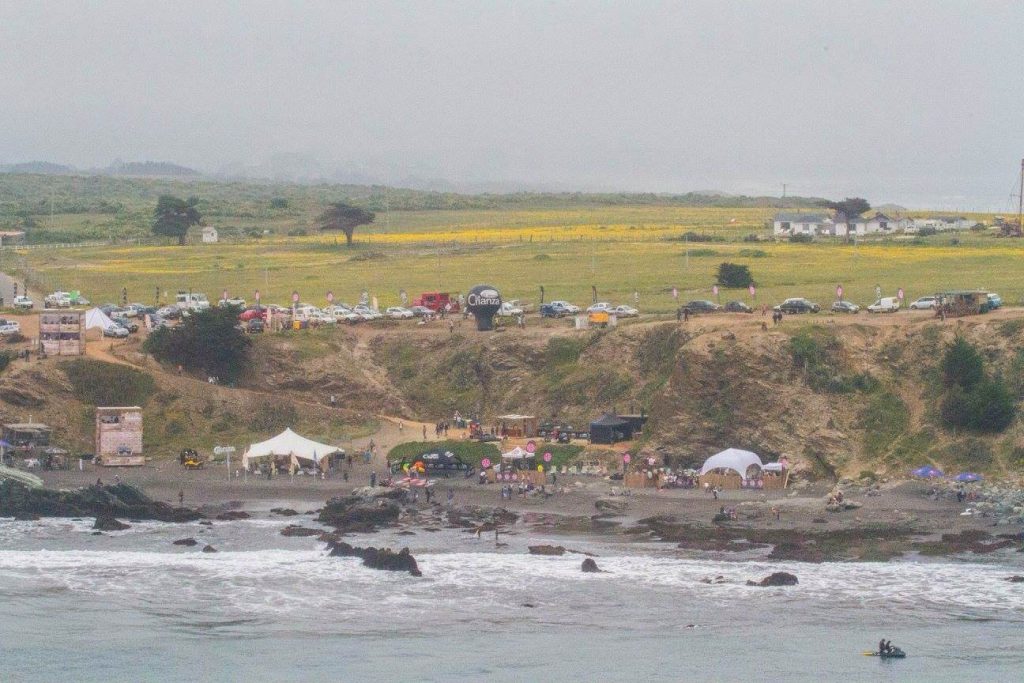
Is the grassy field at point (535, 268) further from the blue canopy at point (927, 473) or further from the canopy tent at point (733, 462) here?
the canopy tent at point (733, 462)

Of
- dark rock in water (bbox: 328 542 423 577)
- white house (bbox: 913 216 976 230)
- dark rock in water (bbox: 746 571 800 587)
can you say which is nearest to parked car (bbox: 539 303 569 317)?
dark rock in water (bbox: 328 542 423 577)

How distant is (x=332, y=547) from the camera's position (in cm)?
6619

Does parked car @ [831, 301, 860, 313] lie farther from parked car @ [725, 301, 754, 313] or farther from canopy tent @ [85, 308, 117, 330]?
canopy tent @ [85, 308, 117, 330]

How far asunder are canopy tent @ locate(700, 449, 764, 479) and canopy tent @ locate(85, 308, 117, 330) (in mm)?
41309

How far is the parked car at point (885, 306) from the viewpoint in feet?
313

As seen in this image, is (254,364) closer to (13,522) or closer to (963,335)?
(13,522)

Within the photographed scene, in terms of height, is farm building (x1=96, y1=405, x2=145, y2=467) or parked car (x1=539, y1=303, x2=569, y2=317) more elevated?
parked car (x1=539, y1=303, x2=569, y2=317)

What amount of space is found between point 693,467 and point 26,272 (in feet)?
242

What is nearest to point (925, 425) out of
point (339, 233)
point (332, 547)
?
point (332, 547)

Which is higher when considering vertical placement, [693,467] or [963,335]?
[963,335]

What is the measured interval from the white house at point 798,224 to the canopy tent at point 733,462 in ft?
287

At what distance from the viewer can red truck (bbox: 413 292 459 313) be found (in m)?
110

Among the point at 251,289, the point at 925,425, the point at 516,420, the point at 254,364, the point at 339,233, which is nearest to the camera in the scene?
the point at 925,425

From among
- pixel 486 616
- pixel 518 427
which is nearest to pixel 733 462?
pixel 518 427
